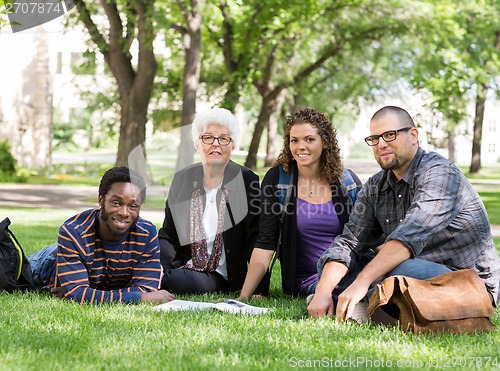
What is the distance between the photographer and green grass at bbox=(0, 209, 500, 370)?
417 cm

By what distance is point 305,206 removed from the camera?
253 inches

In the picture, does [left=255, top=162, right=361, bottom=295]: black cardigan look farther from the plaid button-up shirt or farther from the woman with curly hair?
the plaid button-up shirt

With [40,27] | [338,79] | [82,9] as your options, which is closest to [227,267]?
[82,9]

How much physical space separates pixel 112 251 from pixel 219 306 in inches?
35.0

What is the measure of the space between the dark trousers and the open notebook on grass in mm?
673

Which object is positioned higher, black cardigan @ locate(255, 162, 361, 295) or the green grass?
black cardigan @ locate(255, 162, 361, 295)

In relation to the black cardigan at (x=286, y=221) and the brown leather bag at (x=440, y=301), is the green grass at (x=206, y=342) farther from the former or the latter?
the black cardigan at (x=286, y=221)

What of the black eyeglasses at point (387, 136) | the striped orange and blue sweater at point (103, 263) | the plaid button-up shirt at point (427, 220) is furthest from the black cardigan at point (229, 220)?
the black eyeglasses at point (387, 136)

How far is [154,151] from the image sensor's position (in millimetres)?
7898

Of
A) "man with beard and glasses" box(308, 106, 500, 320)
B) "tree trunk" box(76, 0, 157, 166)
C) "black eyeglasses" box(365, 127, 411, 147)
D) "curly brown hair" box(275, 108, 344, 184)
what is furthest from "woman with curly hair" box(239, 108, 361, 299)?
"tree trunk" box(76, 0, 157, 166)

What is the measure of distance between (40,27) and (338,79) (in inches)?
533

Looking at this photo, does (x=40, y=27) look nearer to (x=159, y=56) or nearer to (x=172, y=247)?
(x=159, y=56)

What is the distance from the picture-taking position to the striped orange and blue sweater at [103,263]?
584 cm

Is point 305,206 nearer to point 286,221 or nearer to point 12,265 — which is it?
point 286,221
